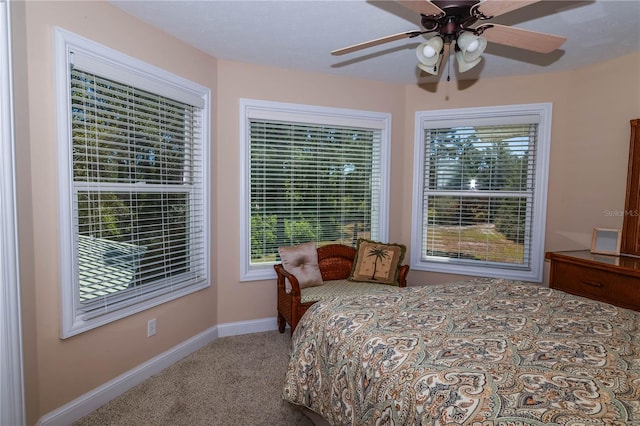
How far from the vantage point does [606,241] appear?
2.99 meters

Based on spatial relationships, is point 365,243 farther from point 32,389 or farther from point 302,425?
point 32,389

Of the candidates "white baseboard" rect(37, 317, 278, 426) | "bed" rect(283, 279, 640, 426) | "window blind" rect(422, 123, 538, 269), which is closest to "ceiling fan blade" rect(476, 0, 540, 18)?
"bed" rect(283, 279, 640, 426)

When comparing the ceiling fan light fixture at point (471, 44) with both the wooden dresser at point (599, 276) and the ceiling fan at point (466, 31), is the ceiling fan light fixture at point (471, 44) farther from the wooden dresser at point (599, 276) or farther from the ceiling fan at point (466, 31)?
the wooden dresser at point (599, 276)

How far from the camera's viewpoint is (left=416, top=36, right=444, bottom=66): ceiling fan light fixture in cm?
178

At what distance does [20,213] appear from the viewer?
175 centimetres

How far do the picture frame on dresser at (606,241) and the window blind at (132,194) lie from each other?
342 centimetres

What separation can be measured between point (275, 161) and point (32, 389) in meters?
2.49

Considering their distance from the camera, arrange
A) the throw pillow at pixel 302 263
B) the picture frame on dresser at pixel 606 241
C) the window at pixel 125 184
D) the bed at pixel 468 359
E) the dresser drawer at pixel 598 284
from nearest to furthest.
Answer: the bed at pixel 468 359
the window at pixel 125 184
the dresser drawer at pixel 598 284
the picture frame on dresser at pixel 606 241
the throw pillow at pixel 302 263

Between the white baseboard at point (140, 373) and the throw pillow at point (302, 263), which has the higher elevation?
the throw pillow at point (302, 263)

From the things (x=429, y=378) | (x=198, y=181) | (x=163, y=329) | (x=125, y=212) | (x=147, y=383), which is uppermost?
(x=198, y=181)

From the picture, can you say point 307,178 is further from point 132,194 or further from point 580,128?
point 580,128

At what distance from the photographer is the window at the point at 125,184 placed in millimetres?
2080

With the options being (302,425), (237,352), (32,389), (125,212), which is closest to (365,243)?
(237,352)

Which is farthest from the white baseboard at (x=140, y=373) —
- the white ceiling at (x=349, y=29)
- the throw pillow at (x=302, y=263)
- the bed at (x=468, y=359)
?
the white ceiling at (x=349, y=29)
